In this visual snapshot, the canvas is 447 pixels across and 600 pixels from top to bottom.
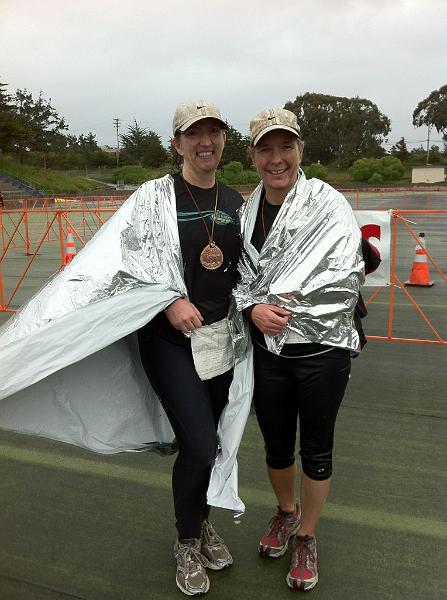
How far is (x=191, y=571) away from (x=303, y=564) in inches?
16.3

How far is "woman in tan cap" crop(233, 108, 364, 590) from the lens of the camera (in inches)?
77.0

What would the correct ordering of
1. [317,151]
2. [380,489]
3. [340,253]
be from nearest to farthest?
[340,253] → [380,489] → [317,151]

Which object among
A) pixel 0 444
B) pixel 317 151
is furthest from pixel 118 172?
pixel 0 444

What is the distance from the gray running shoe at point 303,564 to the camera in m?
2.11

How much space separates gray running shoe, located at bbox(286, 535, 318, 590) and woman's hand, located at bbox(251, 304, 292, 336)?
2.73 ft

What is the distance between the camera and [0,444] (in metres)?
3.35

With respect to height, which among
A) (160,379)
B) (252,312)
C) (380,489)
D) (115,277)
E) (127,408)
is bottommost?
(380,489)

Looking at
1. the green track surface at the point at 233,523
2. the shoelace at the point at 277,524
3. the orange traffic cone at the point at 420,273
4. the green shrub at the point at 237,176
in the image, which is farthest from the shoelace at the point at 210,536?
the green shrub at the point at 237,176

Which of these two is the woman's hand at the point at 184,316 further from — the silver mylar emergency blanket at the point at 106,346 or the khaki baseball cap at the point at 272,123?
the khaki baseball cap at the point at 272,123

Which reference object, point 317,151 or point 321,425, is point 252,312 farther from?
point 317,151

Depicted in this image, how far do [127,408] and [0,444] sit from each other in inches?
58.2

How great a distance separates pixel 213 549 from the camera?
7.39ft

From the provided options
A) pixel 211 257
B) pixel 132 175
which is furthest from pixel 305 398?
pixel 132 175

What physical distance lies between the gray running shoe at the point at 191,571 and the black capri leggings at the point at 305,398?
1.59 ft
